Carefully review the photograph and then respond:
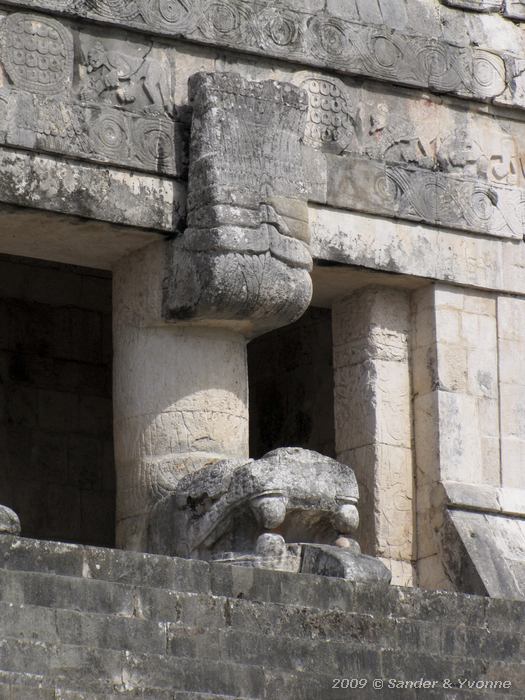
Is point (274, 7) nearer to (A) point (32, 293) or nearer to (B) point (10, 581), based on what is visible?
(A) point (32, 293)

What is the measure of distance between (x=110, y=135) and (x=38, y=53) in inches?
24.7

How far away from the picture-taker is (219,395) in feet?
44.6

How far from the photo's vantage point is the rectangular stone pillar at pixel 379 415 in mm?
14203

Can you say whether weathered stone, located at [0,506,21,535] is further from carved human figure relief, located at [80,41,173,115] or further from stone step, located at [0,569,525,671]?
carved human figure relief, located at [80,41,173,115]

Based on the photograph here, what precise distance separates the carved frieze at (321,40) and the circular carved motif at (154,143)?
58 cm

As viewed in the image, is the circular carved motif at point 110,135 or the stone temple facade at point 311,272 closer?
the stone temple facade at point 311,272

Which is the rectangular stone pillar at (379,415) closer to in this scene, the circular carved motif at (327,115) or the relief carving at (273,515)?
the circular carved motif at (327,115)

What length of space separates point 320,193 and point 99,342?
3302 millimetres

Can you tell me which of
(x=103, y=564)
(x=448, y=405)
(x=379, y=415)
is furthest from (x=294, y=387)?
(x=103, y=564)

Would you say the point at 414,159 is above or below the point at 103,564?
above

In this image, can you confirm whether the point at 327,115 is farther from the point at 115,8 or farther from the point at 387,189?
the point at 115,8

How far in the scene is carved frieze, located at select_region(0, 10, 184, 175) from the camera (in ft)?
43.1

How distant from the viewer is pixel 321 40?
1433cm

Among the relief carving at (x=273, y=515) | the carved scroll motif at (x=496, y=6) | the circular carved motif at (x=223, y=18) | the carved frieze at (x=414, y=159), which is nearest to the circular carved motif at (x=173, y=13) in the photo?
the circular carved motif at (x=223, y=18)
